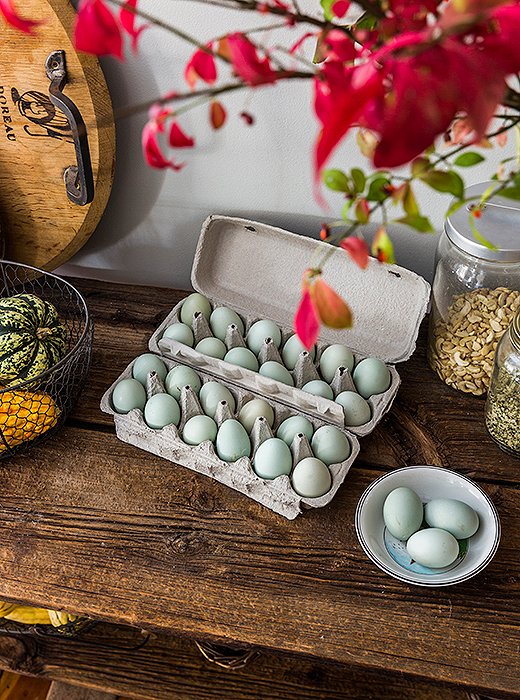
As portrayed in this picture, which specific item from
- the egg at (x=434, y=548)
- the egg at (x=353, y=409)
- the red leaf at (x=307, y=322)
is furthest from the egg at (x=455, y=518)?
the red leaf at (x=307, y=322)

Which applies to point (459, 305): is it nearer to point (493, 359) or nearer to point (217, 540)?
point (493, 359)

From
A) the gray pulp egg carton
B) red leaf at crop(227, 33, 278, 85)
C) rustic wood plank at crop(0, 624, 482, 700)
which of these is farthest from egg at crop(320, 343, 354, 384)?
red leaf at crop(227, 33, 278, 85)

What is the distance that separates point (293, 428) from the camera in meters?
0.74

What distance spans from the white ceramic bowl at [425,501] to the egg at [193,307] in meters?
0.28

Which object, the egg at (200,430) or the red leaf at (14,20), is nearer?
the red leaf at (14,20)

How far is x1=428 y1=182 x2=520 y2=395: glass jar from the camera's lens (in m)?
0.72

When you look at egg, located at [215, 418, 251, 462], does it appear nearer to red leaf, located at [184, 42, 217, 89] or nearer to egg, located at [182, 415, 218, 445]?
egg, located at [182, 415, 218, 445]

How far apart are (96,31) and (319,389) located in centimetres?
52

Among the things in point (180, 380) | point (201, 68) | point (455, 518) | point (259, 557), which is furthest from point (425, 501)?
point (201, 68)

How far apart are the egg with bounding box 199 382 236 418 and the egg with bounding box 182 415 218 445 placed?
0.07 feet

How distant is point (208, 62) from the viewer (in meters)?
0.36

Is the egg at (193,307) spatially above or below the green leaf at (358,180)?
below

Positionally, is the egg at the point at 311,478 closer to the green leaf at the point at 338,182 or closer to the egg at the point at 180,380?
the egg at the point at 180,380

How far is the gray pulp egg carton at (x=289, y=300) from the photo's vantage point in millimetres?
784
